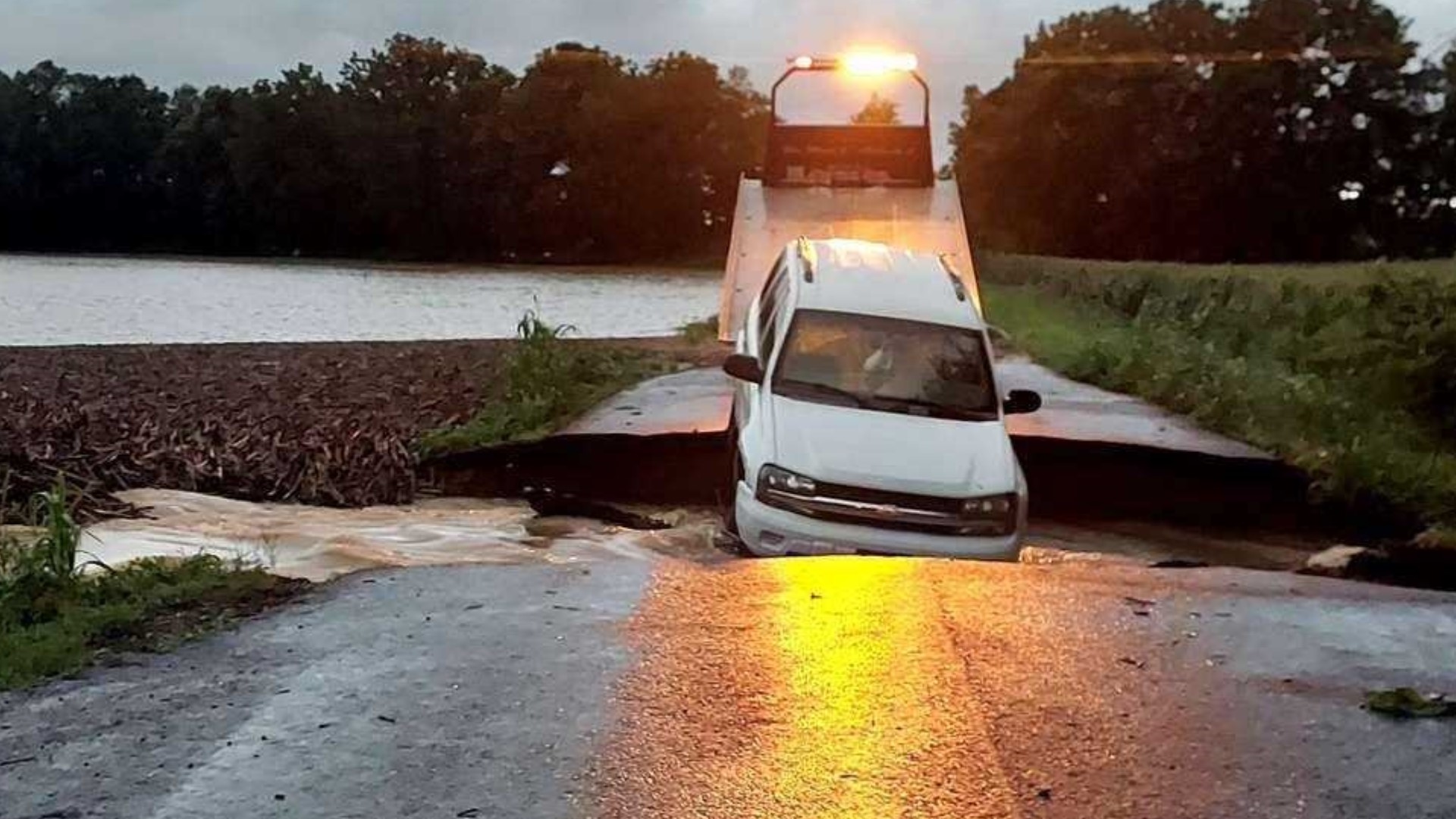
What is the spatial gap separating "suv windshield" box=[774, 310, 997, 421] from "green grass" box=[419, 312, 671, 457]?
14.7ft

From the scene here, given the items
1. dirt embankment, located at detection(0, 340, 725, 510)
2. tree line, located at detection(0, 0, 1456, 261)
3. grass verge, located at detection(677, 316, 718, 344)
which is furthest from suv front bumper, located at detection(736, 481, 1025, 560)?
tree line, located at detection(0, 0, 1456, 261)

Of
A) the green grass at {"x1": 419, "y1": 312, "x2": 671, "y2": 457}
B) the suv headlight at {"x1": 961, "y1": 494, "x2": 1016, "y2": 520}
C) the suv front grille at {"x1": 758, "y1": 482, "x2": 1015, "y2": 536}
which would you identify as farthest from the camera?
the green grass at {"x1": 419, "y1": 312, "x2": 671, "y2": 457}

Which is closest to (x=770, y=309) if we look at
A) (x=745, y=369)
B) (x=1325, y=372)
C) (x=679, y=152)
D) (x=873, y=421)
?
(x=745, y=369)

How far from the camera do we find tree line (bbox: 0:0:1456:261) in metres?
66.2

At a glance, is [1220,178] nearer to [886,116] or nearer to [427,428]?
[886,116]

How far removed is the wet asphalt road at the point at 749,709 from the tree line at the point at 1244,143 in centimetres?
5884

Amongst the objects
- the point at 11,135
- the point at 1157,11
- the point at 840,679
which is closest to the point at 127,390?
the point at 840,679

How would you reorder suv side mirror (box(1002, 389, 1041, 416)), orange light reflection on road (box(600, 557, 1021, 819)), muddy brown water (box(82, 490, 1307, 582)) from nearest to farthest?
orange light reflection on road (box(600, 557, 1021, 819)) → muddy brown water (box(82, 490, 1307, 582)) → suv side mirror (box(1002, 389, 1041, 416))

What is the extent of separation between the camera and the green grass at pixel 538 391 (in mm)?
16156

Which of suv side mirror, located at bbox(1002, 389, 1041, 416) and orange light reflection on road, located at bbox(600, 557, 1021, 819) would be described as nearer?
orange light reflection on road, located at bbox(600, 557, 1021, 819)

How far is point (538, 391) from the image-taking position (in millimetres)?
17797

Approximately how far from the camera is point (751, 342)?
44.9 ft

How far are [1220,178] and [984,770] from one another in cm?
6381

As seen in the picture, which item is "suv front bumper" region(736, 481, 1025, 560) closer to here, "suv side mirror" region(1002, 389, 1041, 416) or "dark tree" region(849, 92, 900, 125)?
"suv side mirror" region(1002, 389, 1041, 416)
